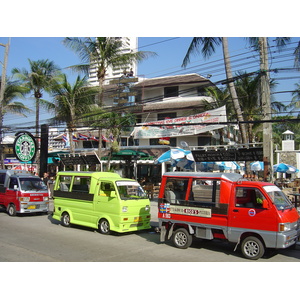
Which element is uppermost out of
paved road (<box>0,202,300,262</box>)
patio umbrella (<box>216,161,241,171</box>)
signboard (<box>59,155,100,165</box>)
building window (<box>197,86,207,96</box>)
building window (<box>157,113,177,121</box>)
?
building window (<box>197,86,207,96</box>)

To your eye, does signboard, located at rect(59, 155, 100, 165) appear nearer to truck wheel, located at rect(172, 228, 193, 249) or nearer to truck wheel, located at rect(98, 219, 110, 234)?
truck wheel, located at rect(98, 219, 110, 234)

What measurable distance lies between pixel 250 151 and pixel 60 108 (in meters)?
15.4

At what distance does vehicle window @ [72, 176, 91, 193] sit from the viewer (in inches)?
483

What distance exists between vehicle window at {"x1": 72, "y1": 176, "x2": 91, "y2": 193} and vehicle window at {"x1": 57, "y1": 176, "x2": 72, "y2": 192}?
1.24 feet

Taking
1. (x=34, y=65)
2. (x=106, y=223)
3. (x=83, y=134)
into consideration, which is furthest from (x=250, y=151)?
A: (x=34, y=65)

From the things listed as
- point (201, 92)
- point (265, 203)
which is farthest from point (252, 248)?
point (201, 92)

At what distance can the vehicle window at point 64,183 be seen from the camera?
13.1 metres

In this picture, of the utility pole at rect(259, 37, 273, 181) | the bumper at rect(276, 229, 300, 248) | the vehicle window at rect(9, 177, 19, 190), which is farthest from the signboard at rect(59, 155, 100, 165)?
the bumper at rect(276, 229, 300, 248)

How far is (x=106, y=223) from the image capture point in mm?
11367

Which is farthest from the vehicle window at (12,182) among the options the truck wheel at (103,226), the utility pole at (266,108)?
the utility pole at (266,108)

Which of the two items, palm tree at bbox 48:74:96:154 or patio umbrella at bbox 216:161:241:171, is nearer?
patio umbrella at bbox 216:161:241:171

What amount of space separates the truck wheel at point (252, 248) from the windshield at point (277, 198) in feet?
3.29

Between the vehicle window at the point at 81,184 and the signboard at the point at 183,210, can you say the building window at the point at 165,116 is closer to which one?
the vehicle window at the point at 81,184

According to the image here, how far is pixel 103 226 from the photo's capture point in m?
11.5
